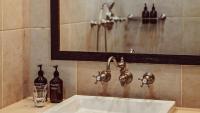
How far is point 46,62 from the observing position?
1.93 m

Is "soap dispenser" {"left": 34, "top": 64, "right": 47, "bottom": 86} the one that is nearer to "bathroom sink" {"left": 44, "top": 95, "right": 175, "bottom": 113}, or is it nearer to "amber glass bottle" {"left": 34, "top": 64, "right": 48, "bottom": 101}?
"amber glass bottle" {"left": 34, "top": 64, "right": 48, "bottom": 101}

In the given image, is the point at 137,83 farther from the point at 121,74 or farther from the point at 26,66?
the point at 26,66

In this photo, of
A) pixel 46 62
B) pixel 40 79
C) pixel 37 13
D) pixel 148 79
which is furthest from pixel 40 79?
pixel 148 79

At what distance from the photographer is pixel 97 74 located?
182cm

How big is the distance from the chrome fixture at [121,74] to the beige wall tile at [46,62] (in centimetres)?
19

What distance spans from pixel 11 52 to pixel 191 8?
0.89 metres

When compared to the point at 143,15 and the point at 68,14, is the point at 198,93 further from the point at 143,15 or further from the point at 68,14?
the point at 68,14

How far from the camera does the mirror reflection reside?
1.71 m

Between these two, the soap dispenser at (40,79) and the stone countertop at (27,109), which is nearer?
the stone countertop at (27,109)

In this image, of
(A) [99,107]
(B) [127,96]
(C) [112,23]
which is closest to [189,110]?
(B) [127,96]

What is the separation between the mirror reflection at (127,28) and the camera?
171 cm

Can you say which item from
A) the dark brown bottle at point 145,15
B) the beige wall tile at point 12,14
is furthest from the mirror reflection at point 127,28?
the beige wall tile at point 12,14

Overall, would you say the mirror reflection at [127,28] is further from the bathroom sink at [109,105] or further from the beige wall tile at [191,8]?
the bathroom sink at [109,105]

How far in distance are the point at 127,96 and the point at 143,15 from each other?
0.40 meters
